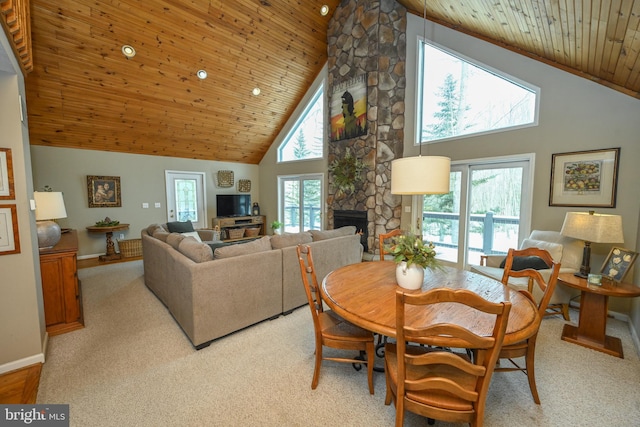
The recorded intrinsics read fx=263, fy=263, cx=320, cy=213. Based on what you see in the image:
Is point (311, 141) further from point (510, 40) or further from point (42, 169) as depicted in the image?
point (42, 169)

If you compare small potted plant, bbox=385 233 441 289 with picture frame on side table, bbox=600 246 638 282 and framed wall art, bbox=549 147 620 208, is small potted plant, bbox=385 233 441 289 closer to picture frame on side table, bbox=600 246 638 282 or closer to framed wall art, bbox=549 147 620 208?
picture frame on side table, bbox=600 246 638 282

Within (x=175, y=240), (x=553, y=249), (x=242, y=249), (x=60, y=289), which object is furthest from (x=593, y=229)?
(x=60, y=289)

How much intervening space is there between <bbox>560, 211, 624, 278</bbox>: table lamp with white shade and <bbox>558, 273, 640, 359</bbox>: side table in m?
0.27

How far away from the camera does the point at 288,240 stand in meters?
3.07

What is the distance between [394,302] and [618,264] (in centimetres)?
255

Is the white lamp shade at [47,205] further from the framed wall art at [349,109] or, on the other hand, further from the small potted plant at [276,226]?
the framed wall art at [349,109]

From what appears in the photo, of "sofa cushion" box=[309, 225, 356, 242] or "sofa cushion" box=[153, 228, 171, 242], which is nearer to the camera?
"sofa cushion" box=[153, 228, 171, 242]

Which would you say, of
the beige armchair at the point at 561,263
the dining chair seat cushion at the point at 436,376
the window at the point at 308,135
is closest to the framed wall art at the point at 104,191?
the window at the point at 308,135

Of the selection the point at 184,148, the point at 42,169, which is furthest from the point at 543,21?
the point at 42,169

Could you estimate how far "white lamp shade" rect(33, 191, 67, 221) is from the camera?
111 inches

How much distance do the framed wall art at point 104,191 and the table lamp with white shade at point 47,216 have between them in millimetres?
2889

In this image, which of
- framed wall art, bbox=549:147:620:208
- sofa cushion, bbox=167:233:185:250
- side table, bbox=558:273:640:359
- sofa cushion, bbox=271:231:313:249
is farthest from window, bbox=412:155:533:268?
sofa cushion, bbox=167:233:185:250

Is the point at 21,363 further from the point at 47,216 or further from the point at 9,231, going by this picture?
the point at 47,216

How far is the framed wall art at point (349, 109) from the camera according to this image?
5.19m
